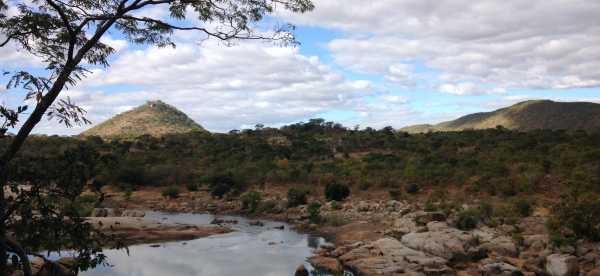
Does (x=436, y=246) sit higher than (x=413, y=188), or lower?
lower

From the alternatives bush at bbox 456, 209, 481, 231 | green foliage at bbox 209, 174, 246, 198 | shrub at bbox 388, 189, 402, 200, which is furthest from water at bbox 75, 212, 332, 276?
green foliage at bbox 209, 174, 246, 198

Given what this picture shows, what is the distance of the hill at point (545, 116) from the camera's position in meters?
86.1

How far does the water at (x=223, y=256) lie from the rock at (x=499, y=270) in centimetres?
584

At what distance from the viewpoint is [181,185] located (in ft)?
148

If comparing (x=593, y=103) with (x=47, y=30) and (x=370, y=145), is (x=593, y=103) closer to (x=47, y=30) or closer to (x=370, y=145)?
(x=370, y=145)

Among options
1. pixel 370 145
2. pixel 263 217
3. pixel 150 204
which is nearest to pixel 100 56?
pixel 263 217

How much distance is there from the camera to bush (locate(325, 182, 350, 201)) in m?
34.7

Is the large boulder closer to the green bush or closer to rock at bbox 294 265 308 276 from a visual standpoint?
rock at bbox 294 265 308 276

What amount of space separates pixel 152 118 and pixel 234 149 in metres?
66.7

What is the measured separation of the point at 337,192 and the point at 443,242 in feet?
52.3

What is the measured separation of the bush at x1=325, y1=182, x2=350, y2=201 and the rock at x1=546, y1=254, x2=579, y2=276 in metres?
19.5

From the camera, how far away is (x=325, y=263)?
19.1 meters

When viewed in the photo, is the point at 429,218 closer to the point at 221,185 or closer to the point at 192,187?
the point at 221,185

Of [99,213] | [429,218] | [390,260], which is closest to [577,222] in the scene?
[390,260]
